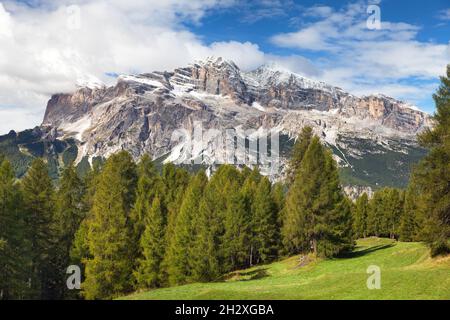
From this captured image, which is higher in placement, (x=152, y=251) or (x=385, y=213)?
(x=385, y=213)

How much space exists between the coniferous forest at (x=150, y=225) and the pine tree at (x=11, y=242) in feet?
0.29

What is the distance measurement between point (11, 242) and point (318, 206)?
3151cm

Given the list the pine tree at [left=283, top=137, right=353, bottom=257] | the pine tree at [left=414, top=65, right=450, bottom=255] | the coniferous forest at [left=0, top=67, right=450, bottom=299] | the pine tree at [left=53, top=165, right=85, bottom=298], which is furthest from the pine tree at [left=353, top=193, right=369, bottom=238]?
the pine tree at [left=414, top=65, right=450, bottom=255]

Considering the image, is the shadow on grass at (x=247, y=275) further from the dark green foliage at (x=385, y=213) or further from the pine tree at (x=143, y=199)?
the dark green foliage at (x=385, y=213)

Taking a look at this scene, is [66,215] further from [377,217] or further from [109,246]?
[377,217]

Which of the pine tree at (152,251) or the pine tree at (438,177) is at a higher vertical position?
the pine tree at (438,177)

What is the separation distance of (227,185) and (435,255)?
30.8m

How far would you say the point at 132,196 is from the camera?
56969 millimetres

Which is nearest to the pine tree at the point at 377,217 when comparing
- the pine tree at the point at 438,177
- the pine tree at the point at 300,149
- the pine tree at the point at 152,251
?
the pine tree at the point at 300,149

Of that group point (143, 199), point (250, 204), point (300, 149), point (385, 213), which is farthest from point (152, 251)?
point (385, 213)

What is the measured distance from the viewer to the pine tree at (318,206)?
48812 mm

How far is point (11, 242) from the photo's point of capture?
40094 millimetres

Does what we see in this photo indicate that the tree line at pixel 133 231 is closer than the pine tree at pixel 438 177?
No
